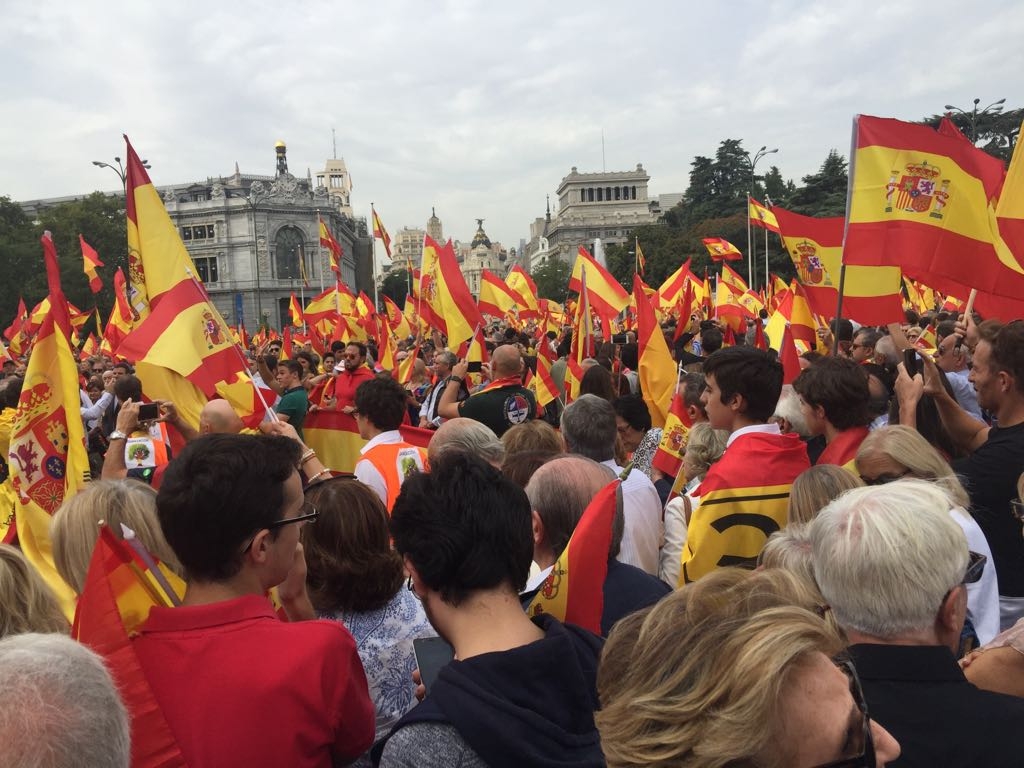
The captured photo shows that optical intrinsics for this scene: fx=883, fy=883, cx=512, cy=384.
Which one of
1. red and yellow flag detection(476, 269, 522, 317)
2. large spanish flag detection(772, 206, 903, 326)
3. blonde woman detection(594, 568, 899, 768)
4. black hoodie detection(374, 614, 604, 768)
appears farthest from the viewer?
red and yellow flag detection(476, 269, 522, 317)

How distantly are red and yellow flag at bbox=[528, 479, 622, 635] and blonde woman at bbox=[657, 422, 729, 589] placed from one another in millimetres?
1644

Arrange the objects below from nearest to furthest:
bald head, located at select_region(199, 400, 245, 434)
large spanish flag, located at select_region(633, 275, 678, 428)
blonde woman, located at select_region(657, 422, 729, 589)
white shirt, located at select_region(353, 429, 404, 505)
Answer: blonde woman, located at select_region(657, 422, 729, 589) → white shirt, located at select_region(353, 429, 404, 505) → bald head, located at select_region(199, 400, 245, 434) → large spanish flag, located at select_region(633, 275, 678, 428)

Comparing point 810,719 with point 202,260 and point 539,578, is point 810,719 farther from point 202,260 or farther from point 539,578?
point 202,260

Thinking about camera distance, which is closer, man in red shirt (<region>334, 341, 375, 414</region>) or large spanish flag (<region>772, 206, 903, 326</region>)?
large spanish flag (<region>772, 206, 903, 326</region>)

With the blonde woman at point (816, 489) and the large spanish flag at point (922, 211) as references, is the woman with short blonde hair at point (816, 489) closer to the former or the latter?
the blonde woman at point (816, 489)

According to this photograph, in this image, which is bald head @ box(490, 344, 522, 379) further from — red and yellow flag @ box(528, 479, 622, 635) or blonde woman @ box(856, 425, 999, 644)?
red and yellow flag @ box(528, 479, 622, 635)

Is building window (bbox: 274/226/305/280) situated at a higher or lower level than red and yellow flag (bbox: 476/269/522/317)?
higher

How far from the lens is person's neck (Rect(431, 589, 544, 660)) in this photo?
73.1 inches

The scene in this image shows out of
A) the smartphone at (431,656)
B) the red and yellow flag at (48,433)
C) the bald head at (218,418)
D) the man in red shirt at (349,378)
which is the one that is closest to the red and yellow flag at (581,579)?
the smartphone at (431,656)

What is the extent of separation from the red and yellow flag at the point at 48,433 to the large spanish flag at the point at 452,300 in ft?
22.5

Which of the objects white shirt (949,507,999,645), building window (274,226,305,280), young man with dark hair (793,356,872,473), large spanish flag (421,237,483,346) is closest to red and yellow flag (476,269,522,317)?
large spanish flag (421,237,483,346)

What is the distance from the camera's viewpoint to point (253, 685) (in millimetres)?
1970

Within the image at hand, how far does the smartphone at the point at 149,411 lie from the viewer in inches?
190

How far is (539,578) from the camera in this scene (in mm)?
2568
